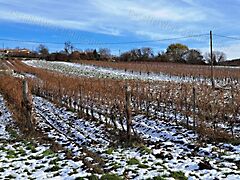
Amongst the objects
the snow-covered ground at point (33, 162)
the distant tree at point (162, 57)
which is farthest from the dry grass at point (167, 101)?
the distant tree at point (162, 57)

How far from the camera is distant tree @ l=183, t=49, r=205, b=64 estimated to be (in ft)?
213

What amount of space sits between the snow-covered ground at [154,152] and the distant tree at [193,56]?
52037mm

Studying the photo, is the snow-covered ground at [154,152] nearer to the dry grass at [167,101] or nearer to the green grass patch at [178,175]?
the green grass patch at [178,175]

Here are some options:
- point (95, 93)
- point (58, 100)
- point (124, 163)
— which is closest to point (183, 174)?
point (124, 163)

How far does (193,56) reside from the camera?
67.3 meters

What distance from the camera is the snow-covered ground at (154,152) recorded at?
7570 mm

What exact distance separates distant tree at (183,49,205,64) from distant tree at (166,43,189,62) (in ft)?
3.54

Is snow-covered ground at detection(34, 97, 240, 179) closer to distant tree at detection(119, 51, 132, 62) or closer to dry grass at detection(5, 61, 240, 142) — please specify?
dry grass at detection(5, 61, 240, 142)

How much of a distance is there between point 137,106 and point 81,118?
3.17 m

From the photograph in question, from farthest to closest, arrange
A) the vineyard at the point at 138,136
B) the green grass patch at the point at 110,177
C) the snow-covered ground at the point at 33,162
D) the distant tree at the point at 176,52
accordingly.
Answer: the distant tree at the point at 176,52
the snow-covered ground at the point at 33,162
the vineyard at the point at 138,136
the green grass patch at the point at 110,177

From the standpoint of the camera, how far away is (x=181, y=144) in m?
10.6

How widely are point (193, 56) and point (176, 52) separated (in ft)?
17.2

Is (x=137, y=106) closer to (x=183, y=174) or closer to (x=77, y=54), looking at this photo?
(x=183, y=174)

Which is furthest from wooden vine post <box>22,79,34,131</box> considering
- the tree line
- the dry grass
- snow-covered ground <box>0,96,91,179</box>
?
the tree line
